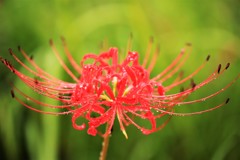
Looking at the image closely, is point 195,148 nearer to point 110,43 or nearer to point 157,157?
point 157,157

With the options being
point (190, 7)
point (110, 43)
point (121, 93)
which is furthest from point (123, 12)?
point (121, 93)

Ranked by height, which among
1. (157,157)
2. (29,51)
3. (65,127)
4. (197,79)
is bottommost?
(157,157)

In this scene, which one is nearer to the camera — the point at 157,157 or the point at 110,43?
the point at 157,157

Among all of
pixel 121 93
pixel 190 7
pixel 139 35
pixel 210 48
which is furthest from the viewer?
pixel 190 7

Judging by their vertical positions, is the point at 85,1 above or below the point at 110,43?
above

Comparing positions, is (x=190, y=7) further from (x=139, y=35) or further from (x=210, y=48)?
(x=139, y=35)

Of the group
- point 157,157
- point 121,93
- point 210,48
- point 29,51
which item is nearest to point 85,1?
point 29,51

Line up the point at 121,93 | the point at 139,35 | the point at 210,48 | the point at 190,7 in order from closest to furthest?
the point at 121,93 → the point at 139,35 → the point at 210,48 → the point at 190,7
